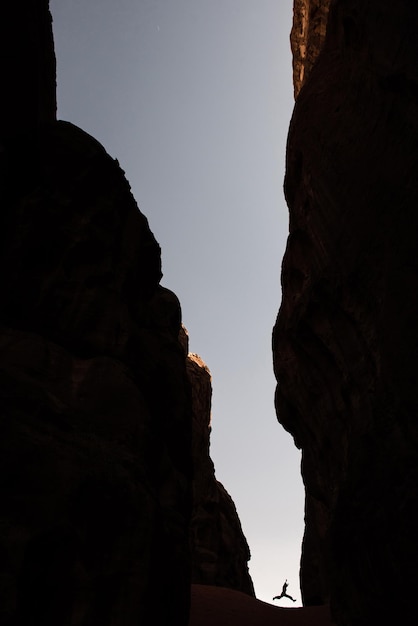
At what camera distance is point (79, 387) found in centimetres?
1225

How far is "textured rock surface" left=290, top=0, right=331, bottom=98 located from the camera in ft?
82.4

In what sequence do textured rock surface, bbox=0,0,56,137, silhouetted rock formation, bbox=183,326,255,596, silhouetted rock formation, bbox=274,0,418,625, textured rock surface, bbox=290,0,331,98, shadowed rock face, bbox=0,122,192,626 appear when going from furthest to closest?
silhouetted rock formation, bbox=183,326,255,596, textured rock surface, bbox=290,0,331,98, textured rock surface, bbox=0,0,56,137, silhouetted rock formation, bbox=274,0,418,625, shadowed rock face, bbox=0,122,192,626

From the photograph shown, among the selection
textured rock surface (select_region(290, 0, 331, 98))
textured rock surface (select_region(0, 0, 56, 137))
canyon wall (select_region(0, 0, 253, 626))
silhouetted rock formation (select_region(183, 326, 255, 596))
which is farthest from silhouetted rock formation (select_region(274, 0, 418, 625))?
silhouetted rock formation (select_region(183, 326, 255, 596))

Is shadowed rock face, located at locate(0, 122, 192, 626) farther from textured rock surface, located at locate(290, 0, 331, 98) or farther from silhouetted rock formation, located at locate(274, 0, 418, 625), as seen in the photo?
textured rock surface, located at locate(290, 0, 331, 98)

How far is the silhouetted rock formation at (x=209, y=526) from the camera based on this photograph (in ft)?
118

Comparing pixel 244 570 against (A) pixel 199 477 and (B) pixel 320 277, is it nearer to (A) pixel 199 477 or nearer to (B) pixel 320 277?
(A) pixel 199 477

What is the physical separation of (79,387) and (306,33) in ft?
81.1

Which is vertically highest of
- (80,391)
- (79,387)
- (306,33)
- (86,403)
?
(306,33)

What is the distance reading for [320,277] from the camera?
52.1 feet

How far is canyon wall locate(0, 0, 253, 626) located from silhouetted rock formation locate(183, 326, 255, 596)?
70.0 ft

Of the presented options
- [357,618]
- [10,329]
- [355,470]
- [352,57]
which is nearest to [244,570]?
[357,618]

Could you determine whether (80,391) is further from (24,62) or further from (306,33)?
(306,33)

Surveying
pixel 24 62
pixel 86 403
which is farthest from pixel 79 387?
pixel 24 62

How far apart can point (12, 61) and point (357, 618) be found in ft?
74.1
